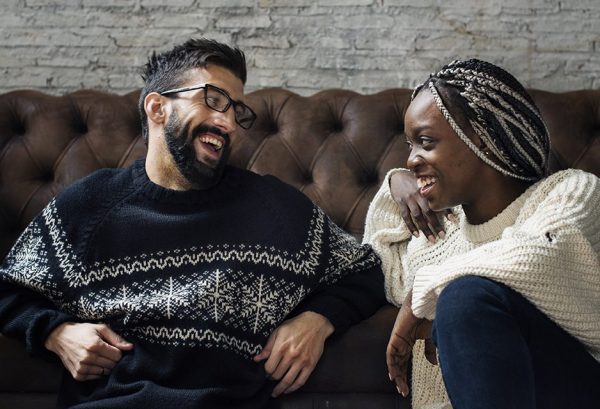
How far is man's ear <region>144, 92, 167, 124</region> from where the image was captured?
6.51 feet

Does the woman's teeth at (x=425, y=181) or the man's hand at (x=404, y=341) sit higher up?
the woman's teeth at (x=425, y=181)

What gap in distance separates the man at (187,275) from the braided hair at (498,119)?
391 millimetres

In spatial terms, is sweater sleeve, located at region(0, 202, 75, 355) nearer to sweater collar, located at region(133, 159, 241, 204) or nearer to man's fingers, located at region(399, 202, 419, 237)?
sweater collar, located at region(133, 159, 241, 204)

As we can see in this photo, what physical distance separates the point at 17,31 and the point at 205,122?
110cm

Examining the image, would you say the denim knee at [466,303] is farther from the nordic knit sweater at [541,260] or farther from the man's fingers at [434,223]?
the man's fingers at [434,223]

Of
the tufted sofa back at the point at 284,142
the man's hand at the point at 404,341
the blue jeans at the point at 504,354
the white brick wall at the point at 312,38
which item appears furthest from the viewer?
the white brick wall at the point at 312,38

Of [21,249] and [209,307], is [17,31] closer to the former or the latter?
[21,249]

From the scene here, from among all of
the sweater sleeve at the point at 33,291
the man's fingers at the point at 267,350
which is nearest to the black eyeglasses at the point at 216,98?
the sweater sleeve at the point at 33,291

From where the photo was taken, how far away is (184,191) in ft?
6.15

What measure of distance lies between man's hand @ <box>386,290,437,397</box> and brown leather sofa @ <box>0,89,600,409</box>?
65 cm

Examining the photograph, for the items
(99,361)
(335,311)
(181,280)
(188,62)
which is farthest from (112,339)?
(188,62)

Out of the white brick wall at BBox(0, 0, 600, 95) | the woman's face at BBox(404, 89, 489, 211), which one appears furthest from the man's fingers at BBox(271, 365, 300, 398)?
the white brick wall at BBox(0, 0, 600, 95)

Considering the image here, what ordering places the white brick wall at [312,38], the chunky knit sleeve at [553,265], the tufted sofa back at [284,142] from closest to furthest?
the chunky knit sleeve at [553,265] → the tufted sofa back at [284,142] → the white brick wall at [312,38]

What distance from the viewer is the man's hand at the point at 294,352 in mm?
1664
